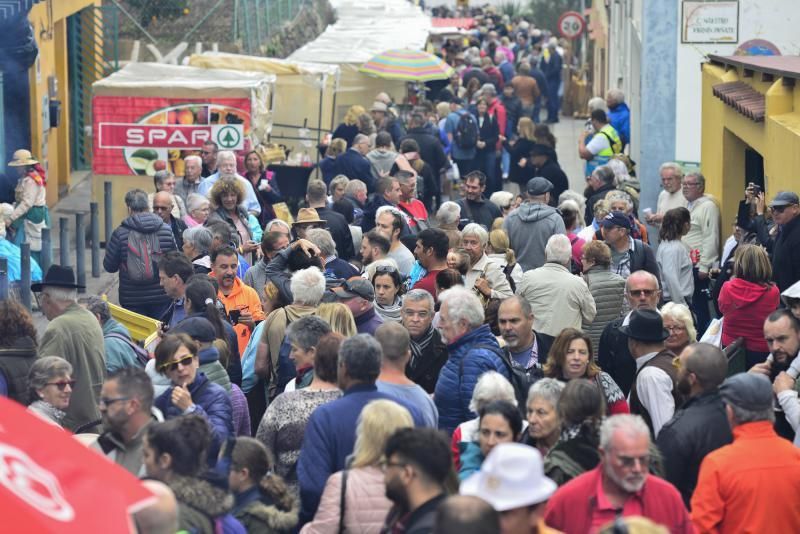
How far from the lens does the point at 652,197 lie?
64.4 ft

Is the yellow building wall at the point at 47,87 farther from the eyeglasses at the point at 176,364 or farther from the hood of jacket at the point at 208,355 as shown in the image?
the eyeglasses at the point at 176,364

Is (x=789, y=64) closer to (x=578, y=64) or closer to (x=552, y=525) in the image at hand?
(x=552, y=525)

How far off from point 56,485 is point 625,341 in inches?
195

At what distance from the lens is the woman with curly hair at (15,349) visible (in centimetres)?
836

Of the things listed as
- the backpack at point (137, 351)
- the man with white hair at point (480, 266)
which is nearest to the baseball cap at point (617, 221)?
the man with white hair at point (480, 266)

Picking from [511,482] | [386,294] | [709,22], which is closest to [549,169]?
[709,22]

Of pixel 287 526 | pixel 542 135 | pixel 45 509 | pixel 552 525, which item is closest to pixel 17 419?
pixel 45 509

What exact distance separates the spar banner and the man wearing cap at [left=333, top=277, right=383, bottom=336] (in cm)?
922

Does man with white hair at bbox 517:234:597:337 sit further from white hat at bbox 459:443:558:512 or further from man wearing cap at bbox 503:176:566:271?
white hat at bbox 459:443:558:512

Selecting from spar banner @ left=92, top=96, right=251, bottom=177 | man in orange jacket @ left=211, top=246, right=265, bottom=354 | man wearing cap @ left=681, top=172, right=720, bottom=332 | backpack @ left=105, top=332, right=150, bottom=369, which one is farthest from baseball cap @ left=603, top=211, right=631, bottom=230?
spar banner @ left=92, top=96, right=251, bottom=177

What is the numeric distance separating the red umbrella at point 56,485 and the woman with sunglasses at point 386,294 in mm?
5194

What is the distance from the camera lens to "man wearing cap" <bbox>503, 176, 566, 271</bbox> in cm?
1275

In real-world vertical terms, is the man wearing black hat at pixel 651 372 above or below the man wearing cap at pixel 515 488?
below

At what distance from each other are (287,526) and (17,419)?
1659mm
